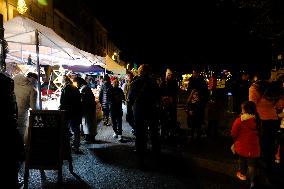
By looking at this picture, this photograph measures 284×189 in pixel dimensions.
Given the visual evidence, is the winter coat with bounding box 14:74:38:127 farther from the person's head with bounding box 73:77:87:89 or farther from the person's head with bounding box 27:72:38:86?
the person's head with bounding box 73:77:87:89

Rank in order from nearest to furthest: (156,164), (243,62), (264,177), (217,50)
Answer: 1. (264,177)
2. (156,164)
3. (243,62)
4. (217,50)

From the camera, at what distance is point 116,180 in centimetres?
700

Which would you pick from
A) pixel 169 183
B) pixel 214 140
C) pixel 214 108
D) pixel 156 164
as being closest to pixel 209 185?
pixel 169 183

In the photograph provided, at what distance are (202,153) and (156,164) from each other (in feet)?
5.43

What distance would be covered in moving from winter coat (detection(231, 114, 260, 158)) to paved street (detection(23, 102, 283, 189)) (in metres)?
0.62

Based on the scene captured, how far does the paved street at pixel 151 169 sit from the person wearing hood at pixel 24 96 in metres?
1.11

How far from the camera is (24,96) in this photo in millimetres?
7625

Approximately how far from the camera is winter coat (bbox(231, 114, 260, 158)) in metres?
6.62

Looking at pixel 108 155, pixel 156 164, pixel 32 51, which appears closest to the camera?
pixel 156 164

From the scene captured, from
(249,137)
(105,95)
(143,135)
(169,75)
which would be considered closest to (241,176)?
(249,137)

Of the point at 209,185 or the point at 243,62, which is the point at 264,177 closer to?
the point at 209,185

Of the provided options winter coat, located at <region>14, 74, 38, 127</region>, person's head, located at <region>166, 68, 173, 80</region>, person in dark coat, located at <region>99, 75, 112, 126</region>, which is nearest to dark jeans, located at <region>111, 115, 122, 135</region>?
person in dark coat, located at <region>99, 75, 112, 126</region>

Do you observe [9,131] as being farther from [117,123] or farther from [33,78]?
[117,123]

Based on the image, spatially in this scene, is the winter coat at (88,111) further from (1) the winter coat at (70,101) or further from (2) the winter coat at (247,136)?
(2) the winter coat at (247,136)
